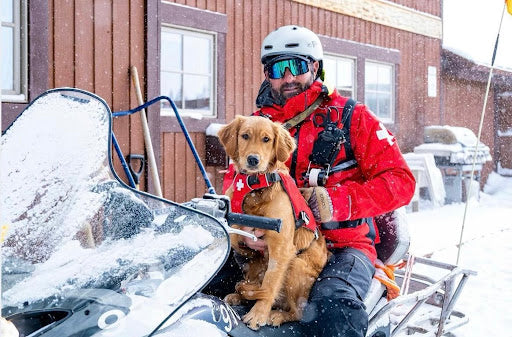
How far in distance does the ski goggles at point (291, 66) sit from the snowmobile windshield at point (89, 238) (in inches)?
46.0

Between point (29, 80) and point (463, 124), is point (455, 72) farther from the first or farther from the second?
point (29, 80)

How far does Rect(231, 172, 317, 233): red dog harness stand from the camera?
83.0 inches


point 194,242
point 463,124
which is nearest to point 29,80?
point 194,242

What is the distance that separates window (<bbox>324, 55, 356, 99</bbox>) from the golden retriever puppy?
21.9ft

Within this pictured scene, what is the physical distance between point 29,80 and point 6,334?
Result: 4372 millimetres

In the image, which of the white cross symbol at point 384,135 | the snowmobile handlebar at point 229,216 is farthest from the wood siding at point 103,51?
the snowmobile handlebar at point 229,216

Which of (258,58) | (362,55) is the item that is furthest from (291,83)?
(362,55)

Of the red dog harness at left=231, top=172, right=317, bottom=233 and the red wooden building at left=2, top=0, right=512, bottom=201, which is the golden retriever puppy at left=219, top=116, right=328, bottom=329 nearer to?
the red dog harness at left=231, top=172, right=317, bottom=233

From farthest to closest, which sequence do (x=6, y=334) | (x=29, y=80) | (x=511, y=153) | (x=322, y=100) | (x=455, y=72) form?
1. (x=511, y=153)
2. (x=455, y=72)
3. (x=29, y=80)
4. (x=322, y=100)
5. (x=6, y=334)

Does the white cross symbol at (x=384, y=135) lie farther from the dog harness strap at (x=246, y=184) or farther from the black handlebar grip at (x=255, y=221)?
the black handlebar grip at (x=255, y=221)

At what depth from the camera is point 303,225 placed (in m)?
2.16

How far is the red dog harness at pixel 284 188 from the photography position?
2.11m

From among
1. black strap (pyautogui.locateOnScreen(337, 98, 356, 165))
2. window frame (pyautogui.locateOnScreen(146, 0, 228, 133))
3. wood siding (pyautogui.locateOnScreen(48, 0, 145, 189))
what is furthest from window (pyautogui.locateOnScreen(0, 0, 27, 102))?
black strap (pyautogui.locateOnScreen(337, 98, 356, 165))

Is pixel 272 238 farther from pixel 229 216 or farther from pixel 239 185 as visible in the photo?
pixel 229 216
